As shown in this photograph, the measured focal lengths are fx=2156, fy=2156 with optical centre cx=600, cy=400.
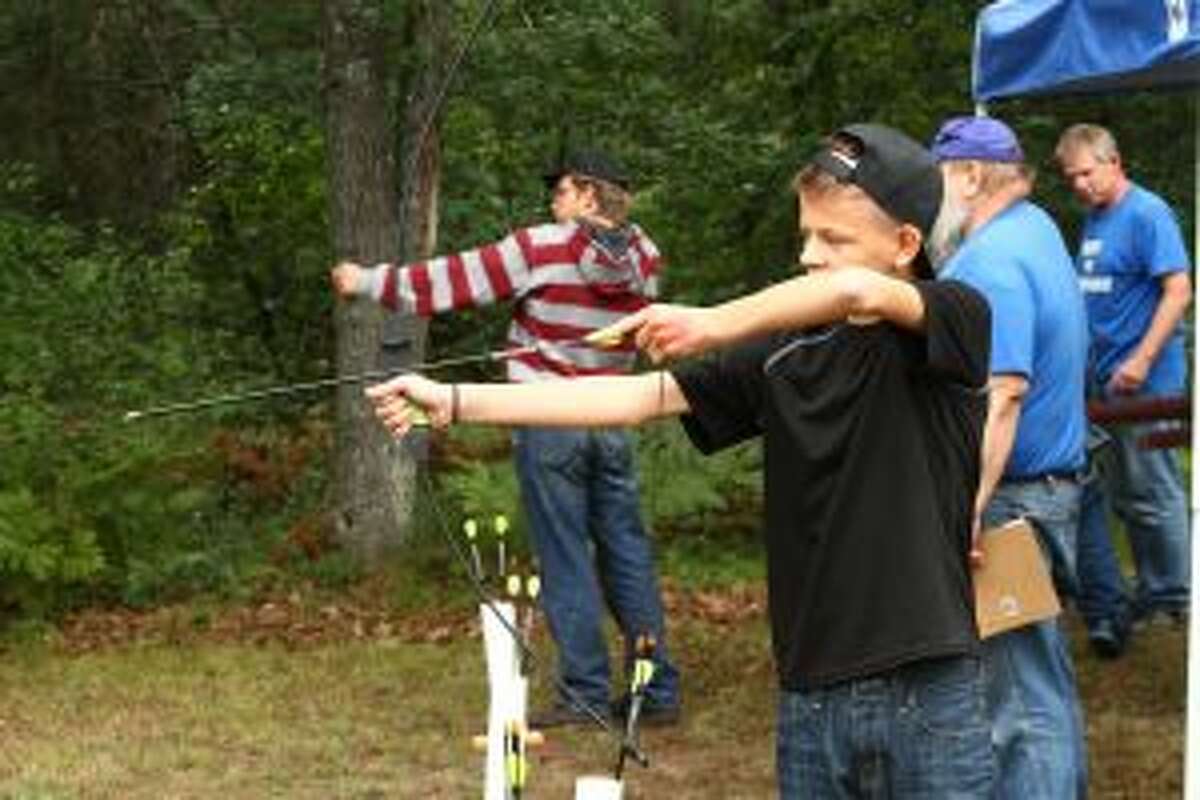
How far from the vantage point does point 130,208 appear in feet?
51.2

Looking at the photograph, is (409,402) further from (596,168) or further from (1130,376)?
(1130,376)

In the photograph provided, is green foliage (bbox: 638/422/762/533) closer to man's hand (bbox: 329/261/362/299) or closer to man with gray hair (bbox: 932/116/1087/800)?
man's hand (bbox: 329/261/362/299)

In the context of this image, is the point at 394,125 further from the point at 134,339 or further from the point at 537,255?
the point at 537,255

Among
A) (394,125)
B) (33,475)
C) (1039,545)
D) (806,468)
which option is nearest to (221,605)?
(33,475)

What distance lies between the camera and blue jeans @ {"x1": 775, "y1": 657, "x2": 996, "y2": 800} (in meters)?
2.82

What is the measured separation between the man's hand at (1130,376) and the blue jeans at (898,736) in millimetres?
3701

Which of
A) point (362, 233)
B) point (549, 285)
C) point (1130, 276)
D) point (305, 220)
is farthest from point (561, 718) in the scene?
point (305, 220)

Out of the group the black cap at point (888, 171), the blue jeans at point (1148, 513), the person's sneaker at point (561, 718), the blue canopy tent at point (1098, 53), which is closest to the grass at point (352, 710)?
the person's sneaker at point (561, 718)

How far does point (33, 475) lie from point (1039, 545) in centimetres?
573

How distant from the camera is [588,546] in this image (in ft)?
20.8

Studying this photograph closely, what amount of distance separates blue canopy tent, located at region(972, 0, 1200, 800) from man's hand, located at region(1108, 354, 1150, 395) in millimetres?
845

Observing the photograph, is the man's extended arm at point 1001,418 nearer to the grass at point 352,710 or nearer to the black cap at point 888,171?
the black cap at point 888,171

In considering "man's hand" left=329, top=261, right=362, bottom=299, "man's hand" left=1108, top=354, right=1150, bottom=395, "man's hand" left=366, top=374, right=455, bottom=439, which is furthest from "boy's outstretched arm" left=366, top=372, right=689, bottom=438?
"man's hand" left=1108, top=354, right=1150, bottom=395

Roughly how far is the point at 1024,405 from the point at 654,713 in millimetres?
2180
